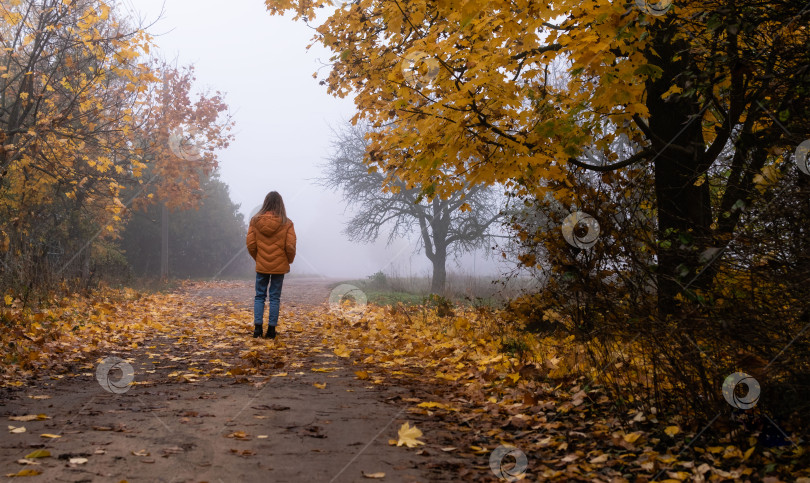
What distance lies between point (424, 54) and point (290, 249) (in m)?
4.07

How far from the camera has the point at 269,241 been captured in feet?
26.5

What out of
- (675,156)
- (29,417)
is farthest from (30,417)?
(675,156)

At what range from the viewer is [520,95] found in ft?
20.3

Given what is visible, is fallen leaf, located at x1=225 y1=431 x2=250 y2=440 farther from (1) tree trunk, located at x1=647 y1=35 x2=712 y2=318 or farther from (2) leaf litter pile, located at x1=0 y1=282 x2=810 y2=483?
(1) tree trunk, located at x1=647 y1=35 x2=712 y2=318

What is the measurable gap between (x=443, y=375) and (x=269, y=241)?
3.66m

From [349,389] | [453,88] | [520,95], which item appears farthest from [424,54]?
[349,389]

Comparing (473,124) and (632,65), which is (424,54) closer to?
(473,124)

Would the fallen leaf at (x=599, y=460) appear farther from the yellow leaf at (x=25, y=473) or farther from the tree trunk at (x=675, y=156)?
the tree trunk at (x=675, y=156)

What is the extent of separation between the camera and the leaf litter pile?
3.13 meters

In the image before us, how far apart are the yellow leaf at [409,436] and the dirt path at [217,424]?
7cm

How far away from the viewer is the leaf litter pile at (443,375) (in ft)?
10.3

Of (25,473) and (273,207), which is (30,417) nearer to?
(25,473)

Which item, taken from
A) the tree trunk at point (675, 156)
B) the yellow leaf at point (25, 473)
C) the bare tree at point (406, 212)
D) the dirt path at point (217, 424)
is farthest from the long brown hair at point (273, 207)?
the bare tree at point (406, 212)

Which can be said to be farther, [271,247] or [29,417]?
[271,247]
